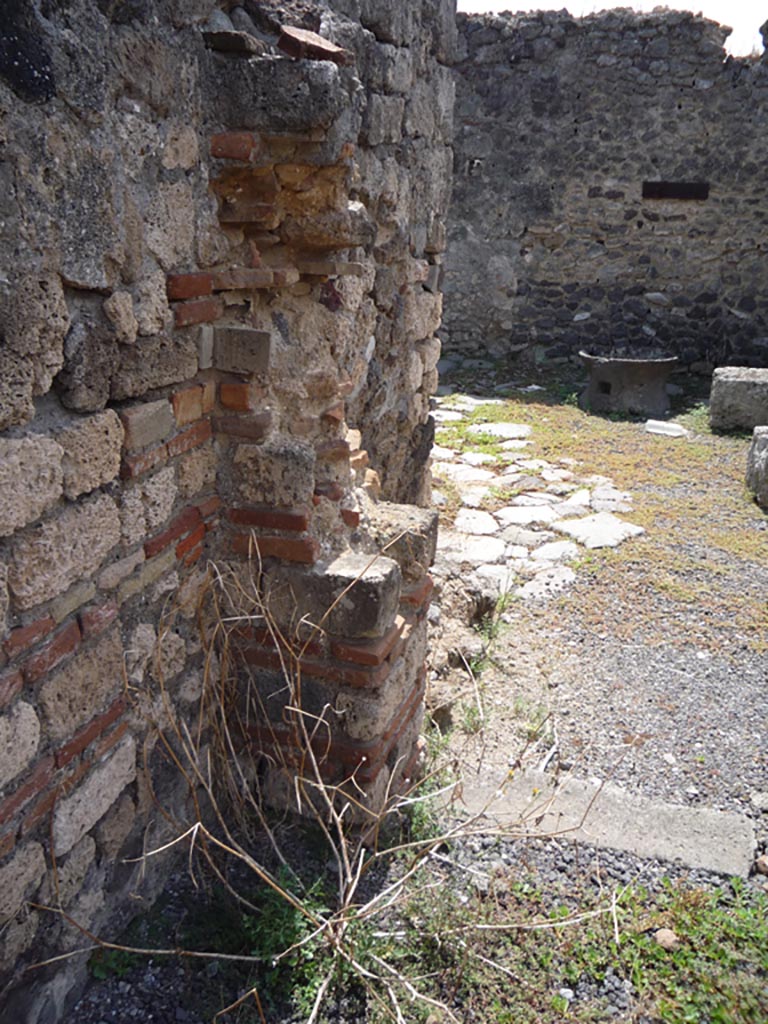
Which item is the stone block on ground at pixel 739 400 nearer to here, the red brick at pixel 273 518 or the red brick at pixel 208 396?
the red brick at pixel 273 518

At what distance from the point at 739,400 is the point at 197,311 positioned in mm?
7301

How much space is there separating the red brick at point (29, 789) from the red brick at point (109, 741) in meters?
0.16

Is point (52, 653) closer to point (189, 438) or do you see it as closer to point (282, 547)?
point (189, 438)

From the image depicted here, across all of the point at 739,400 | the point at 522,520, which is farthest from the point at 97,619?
the point at 739,400

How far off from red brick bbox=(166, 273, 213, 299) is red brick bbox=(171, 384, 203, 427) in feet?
0.76

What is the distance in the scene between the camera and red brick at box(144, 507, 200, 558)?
2014mm

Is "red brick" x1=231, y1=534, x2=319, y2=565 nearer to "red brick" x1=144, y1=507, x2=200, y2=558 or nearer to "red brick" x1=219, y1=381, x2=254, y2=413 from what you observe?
"red brick" x1=144, y1=507, x2=200, y2=558

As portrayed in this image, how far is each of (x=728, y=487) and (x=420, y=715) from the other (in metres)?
4.73

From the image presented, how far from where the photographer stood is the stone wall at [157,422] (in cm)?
153

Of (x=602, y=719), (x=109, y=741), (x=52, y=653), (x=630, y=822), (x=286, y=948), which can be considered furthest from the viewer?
(x=602, y=719)

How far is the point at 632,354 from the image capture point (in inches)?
385

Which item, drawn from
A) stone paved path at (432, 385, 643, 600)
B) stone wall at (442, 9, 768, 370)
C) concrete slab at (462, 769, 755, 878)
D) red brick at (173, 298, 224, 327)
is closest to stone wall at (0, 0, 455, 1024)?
red brick at (173, 298, 224, 327)

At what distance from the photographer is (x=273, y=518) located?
2.31 meters

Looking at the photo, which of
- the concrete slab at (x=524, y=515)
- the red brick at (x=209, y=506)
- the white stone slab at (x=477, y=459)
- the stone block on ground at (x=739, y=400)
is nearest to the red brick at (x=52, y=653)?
the red brick at (x=209, y=506)
